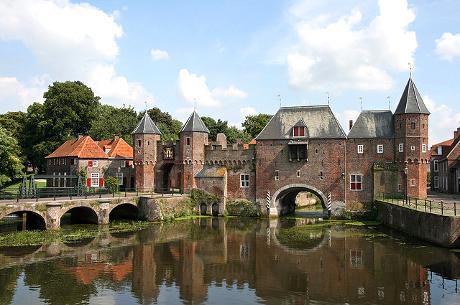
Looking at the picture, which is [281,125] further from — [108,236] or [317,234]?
[108,236]

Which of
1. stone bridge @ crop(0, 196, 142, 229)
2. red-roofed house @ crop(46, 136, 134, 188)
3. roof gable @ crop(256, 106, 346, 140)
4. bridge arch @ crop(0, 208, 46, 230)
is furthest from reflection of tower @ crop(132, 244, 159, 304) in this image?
red-roofed house @ crop(46, 136, 134, 188)

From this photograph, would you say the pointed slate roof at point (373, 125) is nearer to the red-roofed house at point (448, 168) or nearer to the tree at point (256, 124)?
the red-roofed house at point (448, 168)

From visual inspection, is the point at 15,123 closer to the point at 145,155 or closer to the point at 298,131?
the point at 145,155

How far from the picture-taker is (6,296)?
1708 cm

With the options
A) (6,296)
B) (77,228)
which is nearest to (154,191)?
(77,228)

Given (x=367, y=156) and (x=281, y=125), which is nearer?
(x=367, y=156)

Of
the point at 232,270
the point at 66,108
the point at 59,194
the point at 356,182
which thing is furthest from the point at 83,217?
the point at 66,108

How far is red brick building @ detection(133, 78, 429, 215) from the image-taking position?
36.5 metres

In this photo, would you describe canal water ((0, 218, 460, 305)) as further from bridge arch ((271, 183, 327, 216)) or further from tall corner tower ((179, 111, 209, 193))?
tall corner tower ((179, 111, 209, 193))

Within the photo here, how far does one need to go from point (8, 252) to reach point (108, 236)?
22.6ft

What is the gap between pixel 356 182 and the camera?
37.9 m

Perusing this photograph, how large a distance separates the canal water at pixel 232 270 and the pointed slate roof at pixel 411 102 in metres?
11.0

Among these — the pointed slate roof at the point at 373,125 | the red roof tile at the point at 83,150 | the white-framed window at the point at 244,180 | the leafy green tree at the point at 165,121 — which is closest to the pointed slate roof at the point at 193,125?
the white-framed window at the point at 244,180

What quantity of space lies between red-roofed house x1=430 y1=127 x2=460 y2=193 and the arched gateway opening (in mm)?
16281
